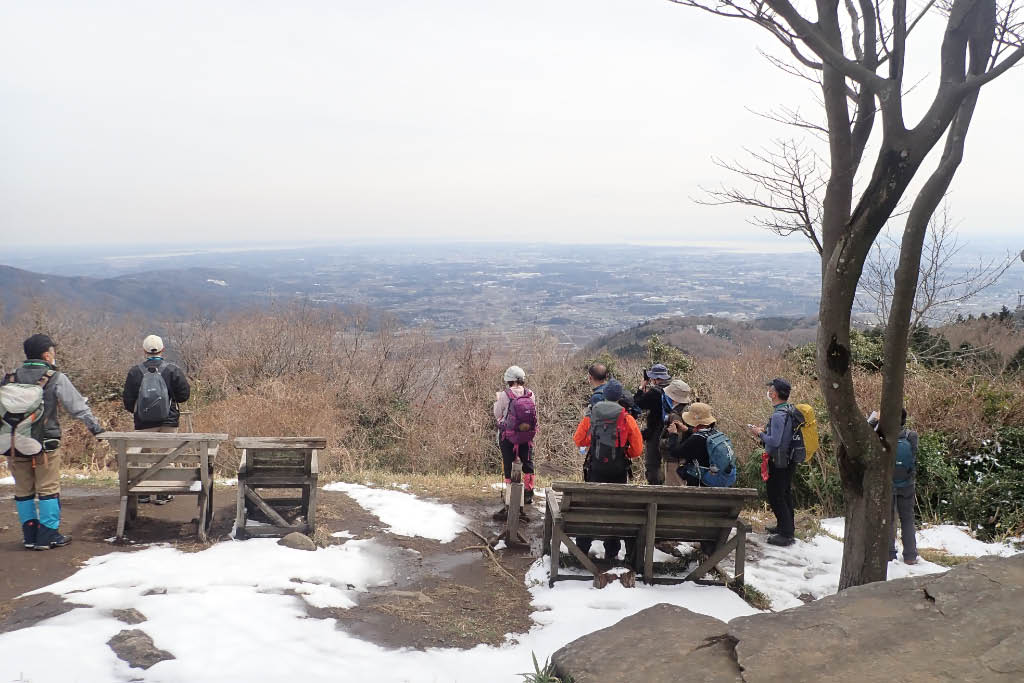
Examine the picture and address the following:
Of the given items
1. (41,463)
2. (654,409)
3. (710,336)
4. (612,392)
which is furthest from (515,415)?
(710,336)

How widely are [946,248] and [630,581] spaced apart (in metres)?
12.4

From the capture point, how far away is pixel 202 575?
538cm

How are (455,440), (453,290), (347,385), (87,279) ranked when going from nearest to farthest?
(455,440), (347,385), (87,279), (453,290)


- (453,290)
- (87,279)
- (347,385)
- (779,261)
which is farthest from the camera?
(779,261)

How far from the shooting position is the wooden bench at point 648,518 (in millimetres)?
5344

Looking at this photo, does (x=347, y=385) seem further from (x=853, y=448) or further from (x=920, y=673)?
(x=920, y=673)

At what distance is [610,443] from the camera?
6.12 m

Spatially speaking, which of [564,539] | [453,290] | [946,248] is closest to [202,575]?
[564,539]

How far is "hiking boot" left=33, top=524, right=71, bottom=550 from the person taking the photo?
5.84 metres

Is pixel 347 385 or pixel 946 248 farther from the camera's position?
pixel 347 385

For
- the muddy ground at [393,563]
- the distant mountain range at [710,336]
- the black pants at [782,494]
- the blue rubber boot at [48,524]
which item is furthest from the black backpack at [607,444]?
the distant mountain range at [710,336]

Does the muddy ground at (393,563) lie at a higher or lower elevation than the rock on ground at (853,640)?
lower

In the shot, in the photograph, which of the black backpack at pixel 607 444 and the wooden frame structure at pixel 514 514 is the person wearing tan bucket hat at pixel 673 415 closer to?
the black backpack at pixel 607 444

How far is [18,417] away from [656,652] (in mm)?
5588
